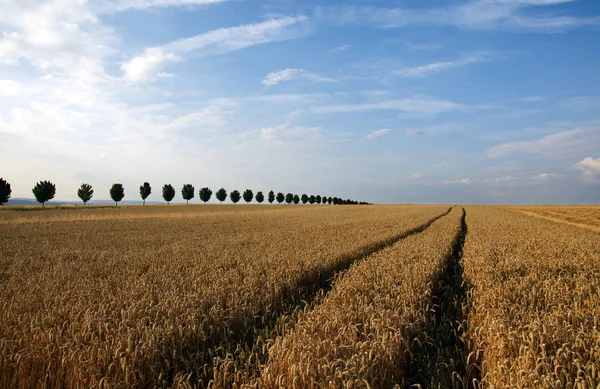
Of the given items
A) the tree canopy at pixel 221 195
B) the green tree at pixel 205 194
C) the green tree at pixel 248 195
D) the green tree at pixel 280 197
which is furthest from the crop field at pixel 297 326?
the green tree at pixel 280 197

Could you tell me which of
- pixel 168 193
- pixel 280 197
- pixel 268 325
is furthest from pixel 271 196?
pixel 268 325

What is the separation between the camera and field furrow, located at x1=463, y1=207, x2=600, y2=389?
4.30 meters

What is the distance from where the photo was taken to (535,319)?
6.09m

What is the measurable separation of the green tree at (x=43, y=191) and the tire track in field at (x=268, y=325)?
10039 centimetres

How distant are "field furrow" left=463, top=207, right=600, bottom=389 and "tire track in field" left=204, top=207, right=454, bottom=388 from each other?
2883 mm

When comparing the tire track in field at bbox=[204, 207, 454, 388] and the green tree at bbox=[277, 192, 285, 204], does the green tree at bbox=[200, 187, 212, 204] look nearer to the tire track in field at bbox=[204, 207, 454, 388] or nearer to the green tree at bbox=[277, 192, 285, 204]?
the green tree at bbox=[277, 192, 285, 204]

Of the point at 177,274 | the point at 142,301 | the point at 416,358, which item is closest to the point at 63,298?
the point at 142,301

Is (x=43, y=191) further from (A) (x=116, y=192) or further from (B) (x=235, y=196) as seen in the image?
(B) (x=235, y=196)

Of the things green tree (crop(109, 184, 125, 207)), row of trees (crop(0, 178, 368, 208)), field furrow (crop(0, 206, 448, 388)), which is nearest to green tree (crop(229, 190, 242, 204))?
row of trees (crop(0, 178, 368, 208))

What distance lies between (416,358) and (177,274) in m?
6.54

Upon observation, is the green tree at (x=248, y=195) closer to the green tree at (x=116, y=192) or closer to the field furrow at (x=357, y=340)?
the green tree at (x=116, y=192)

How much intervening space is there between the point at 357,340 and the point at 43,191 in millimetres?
107251

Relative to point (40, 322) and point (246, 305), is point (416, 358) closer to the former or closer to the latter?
point (246, 305)

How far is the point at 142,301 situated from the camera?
21.8 ft
